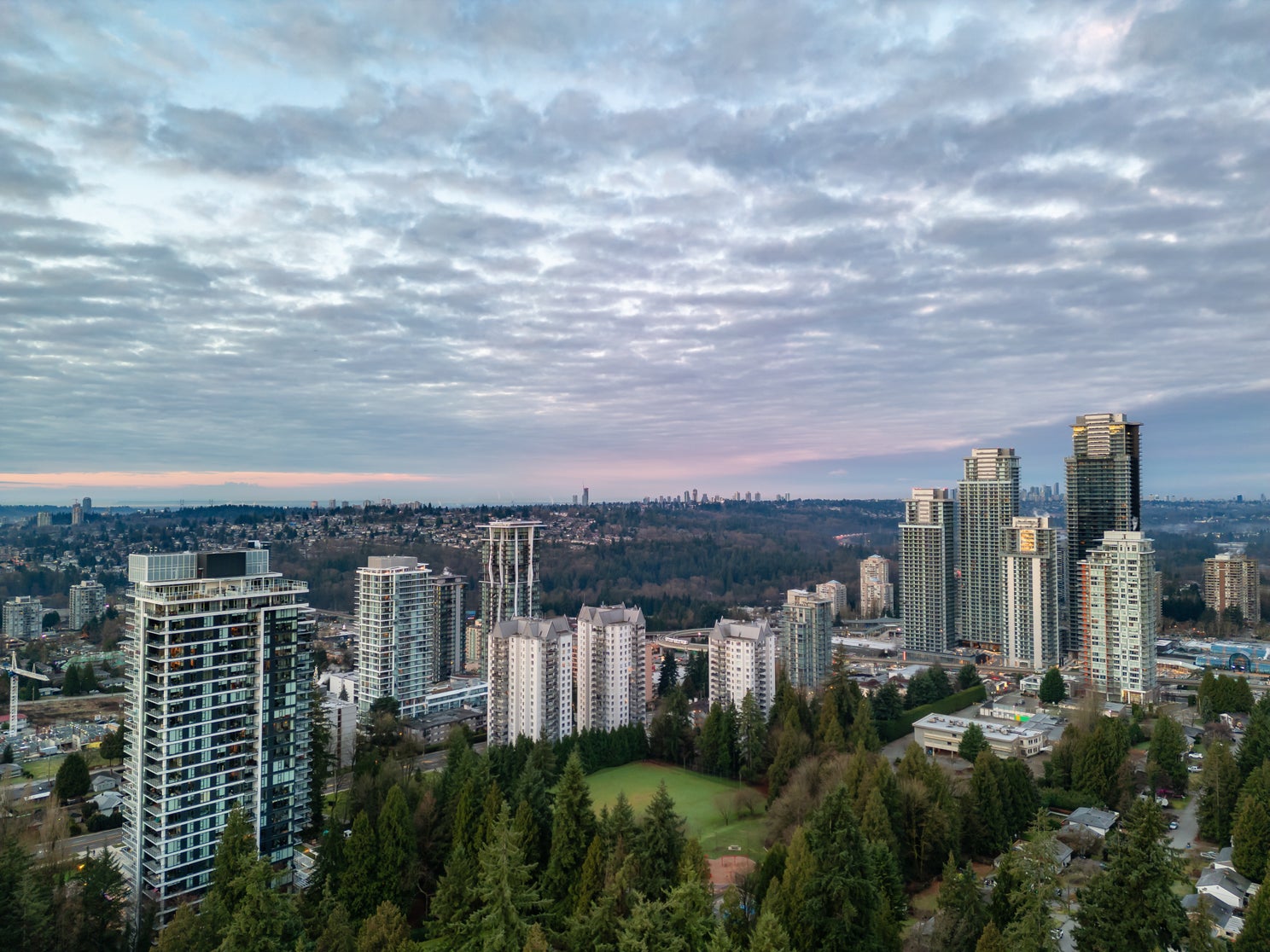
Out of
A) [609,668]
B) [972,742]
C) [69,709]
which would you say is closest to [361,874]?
[609,668]

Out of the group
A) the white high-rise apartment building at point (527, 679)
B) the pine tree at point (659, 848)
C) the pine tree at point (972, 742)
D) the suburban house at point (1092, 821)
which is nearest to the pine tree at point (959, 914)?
the pine tree at point (659, 848)

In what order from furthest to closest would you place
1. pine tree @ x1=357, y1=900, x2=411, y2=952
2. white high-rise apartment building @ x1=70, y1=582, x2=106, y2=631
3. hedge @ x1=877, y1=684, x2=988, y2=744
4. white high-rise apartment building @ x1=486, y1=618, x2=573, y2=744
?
Result: 1. white high-rise apartment building @ x1=70, y1=582, x2=106, y2=631
2. hedge @ x1=877, y1=684, x2=988, y2=744
3. white high-rise apartment building @ x1=486, y1=618, x2=573, y2=744
4. pine tree @ x1=357, y1=900, x2=411, y2=952

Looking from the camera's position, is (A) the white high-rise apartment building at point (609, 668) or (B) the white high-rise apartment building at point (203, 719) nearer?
(B) the white high-rise apartment building at point (203, 719)

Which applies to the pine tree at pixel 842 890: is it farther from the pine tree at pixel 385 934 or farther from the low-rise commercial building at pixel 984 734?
the low-rise commercial building at pixel 984 734

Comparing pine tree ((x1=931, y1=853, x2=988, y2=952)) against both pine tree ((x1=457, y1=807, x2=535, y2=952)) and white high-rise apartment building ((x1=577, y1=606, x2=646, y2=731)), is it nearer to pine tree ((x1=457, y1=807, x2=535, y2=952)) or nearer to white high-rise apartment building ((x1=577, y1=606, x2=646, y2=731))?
pine tree ((x1=457, y1=807, x2=535, y2=952))

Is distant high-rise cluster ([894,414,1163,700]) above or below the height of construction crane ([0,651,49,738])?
above

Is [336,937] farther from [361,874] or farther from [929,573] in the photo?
[929,573]

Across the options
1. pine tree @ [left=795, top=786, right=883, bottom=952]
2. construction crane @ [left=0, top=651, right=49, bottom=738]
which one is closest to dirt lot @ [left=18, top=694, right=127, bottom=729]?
construction crane @ [left=0, top=651, right=49, bottom=738]
